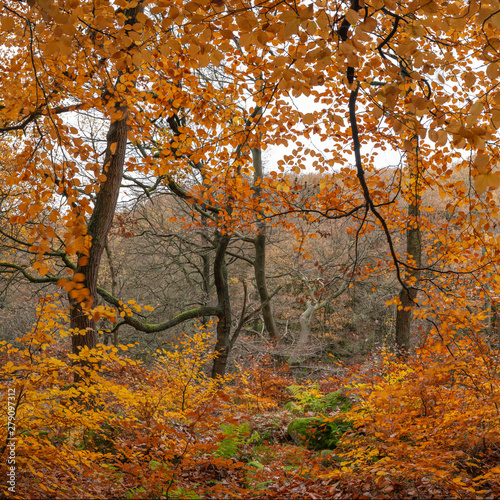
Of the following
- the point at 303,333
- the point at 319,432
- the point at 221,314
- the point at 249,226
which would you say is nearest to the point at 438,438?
the point at 319,432

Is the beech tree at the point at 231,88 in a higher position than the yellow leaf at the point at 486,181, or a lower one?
higher

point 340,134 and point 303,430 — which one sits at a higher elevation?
point 340,134

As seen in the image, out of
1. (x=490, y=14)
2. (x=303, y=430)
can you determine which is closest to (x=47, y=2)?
(x=490, y=14)

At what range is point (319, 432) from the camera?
4.76m

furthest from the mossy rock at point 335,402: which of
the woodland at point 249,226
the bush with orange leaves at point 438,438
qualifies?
the bush with orange leaves at point 438,438

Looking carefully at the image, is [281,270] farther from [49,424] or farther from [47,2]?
[47,2]

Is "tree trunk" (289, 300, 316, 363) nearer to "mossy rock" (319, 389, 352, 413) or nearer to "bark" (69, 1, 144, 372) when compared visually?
"mossy rock" (319, 389, 352, 413)

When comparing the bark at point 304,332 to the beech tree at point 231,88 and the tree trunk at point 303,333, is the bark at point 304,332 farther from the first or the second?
the beech tree at point 231,88

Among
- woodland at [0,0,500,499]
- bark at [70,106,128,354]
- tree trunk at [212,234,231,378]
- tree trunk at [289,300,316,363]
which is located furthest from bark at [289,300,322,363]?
bark at [70,106,128,354]

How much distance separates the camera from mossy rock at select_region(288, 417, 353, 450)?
4.60m

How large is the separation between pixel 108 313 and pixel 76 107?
3962 mm

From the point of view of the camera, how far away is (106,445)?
4461mm

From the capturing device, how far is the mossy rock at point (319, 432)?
460cm

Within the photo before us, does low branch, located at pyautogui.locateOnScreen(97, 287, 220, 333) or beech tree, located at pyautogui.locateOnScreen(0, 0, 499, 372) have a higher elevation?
beech tree, located at pyautogui.locateOnScreen(0, 0, 499, 372)
